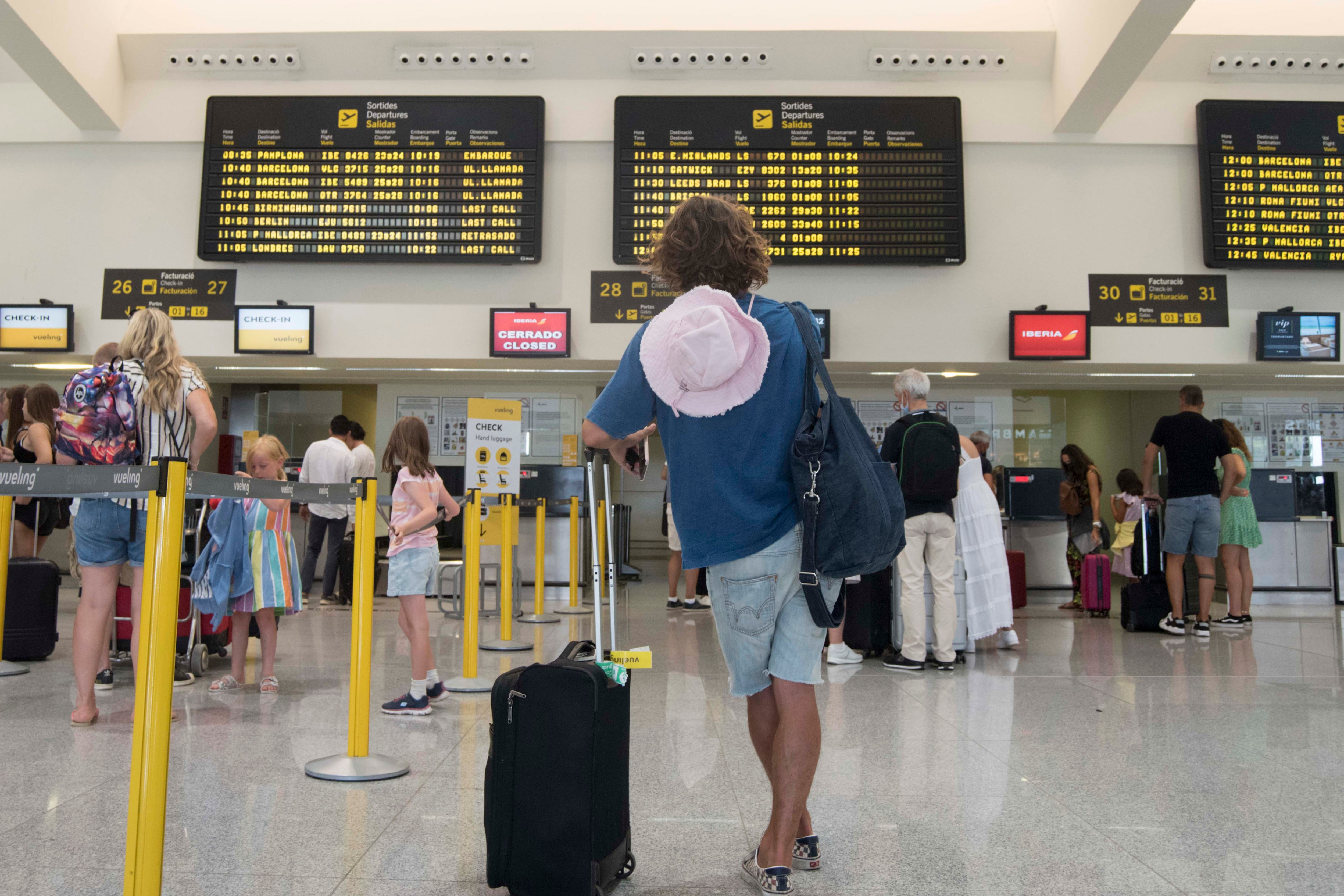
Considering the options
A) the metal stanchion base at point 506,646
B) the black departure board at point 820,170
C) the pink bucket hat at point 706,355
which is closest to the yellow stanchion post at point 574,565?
the metal stanchion base at point 506,646

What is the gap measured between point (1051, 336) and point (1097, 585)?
217cm

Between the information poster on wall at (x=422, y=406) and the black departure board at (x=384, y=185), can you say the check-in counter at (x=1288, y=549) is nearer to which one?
the black departure board at (x=384, y=185)

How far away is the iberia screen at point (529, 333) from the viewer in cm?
751

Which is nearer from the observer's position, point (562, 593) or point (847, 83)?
point (847, 83)

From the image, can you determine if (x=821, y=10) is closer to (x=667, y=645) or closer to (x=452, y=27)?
(x=452, y=27)

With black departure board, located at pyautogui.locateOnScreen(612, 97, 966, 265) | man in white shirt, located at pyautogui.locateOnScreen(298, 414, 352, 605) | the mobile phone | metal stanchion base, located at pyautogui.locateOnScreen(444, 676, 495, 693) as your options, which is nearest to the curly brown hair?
the mobile phone

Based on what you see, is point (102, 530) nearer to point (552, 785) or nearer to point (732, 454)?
point (552, 785)

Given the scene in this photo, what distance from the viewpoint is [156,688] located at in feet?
5.69

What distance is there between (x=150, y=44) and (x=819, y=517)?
→ 26.6 ft

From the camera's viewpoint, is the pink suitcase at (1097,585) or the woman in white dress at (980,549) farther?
the pink suitcase at (1097,585)

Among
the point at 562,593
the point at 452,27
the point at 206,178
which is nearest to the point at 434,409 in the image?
the point at 562,593

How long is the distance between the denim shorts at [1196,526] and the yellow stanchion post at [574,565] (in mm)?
4484

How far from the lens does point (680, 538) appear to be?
1865 mm

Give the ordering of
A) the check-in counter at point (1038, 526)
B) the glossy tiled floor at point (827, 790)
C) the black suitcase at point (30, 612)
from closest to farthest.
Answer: the glossy tiled floor at point (827, 790) → the black suitcase at point (30, 612) → the check-in counter at point (1038, 526)
